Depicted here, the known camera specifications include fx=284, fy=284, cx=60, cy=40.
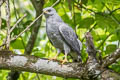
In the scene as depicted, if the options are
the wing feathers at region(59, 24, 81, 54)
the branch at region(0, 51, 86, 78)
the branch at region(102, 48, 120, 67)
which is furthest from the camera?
the wing feathers at region(59, 24, 81, 54)

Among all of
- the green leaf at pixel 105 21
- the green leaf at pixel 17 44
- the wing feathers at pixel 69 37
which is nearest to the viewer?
the green leaf at pixel 105 21

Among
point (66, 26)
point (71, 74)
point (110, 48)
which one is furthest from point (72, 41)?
point (71, 74)

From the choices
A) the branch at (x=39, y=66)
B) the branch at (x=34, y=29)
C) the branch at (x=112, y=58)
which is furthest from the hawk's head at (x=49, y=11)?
the branch at (x=112, y=58)

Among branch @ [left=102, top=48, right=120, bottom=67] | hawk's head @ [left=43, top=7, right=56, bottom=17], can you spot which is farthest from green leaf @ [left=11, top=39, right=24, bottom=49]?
branch @ [left=102, top=48, right=120, bottom=67]

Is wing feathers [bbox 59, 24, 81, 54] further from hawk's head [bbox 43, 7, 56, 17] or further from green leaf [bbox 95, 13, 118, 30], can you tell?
green leaf [bbox 95, 13, 118, 30]

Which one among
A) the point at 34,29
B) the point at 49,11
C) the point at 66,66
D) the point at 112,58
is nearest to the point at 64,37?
the point at 49,11

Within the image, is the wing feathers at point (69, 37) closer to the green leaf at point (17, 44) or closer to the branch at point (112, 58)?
the green leaf at point (17, 44)

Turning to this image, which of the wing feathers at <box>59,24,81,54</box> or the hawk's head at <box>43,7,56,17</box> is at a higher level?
the hawk's head at <box>43,7,56,17</box>

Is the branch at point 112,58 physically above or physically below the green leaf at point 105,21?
below

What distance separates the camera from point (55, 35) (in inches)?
181

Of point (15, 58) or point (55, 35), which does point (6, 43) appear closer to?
point (15, 58)

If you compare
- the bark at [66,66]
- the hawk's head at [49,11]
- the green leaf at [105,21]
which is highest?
the hawk's head at [49,11]

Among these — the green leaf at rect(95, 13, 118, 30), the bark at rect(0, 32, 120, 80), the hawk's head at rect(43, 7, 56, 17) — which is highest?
the hawk's head at rect(43, 7, 56, 17)

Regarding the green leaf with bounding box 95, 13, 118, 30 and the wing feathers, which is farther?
the wing feathers
